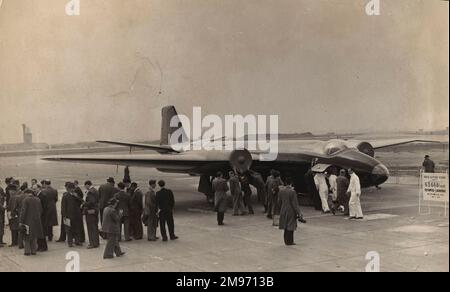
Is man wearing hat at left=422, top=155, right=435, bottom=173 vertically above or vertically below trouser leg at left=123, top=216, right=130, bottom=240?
above

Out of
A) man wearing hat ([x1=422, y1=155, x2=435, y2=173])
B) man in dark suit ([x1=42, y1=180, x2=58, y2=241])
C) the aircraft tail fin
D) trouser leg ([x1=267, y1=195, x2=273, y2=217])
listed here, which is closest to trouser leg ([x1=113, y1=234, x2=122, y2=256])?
man in dark suit ([x1=42, y1=180, x2=58, y2=241])

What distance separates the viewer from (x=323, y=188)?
1505 cm

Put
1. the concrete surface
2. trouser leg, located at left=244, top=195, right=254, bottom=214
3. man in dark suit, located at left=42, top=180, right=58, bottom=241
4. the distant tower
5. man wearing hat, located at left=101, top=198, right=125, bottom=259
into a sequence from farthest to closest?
the distant tower, trouser leg, located at left=244, top=195, right=254, bottom=214, man in dark suit, located at left=42, top=180, right=58, bottom=241, man wearing hat, located at left=101, top=198, right=125, bottom=259, the concrete surface

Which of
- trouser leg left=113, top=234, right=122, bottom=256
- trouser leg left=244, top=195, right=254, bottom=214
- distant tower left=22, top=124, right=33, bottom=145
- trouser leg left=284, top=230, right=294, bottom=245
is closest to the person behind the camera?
trouser leg left=113, top=234, right=122, bottom=256

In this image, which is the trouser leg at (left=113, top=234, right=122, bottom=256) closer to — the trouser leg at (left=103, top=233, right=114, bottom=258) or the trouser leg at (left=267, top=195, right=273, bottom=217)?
the trouser leg at (left=103, top=233, right=114, bottom=258)

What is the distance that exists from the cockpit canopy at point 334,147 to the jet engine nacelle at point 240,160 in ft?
9.09

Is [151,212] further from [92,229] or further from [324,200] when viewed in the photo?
[324,200]

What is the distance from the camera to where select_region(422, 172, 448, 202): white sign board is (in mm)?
12180

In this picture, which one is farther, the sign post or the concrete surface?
the sign post

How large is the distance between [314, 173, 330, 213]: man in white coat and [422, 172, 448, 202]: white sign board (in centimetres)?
323

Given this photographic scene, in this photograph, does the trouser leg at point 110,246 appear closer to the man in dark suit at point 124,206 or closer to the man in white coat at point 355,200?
the man in dark suit at point 124,206

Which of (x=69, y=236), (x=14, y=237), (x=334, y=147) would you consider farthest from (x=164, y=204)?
(x=334, y=147)

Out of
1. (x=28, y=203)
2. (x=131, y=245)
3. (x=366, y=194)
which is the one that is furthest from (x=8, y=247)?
(x=366, y=194)

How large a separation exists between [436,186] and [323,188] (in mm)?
3676
